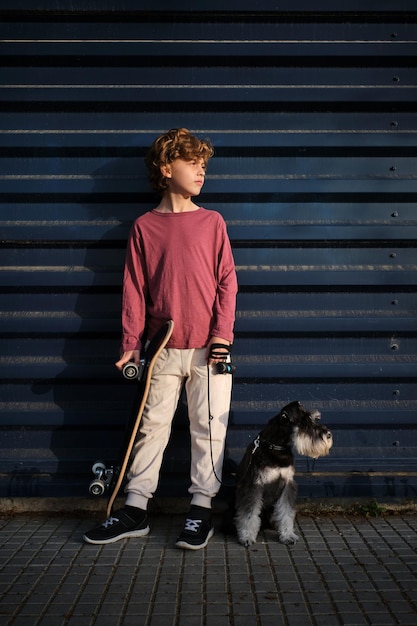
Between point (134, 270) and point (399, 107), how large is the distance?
238cm

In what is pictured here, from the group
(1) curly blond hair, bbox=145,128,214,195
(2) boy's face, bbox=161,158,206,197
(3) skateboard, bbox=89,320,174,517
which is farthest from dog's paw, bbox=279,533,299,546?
(1) curly blond hair, bbox=145,128,214,195

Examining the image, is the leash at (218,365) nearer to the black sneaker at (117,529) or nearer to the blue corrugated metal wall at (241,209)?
the blue corrugated metal wall at (241,209)

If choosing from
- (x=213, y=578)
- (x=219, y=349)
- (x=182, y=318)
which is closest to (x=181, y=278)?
(x=182, y=318)

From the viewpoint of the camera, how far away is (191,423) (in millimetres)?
4867

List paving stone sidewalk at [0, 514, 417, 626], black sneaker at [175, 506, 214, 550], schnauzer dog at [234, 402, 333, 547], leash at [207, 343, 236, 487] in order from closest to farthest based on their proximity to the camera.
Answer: paving stone sidewalk at [0, 514, 417, 626] < black sneaker at [175, 506, 214, 550] < schnauzer dog at [234, 402, 333, 547] < leash at [207, 343, 236, 487]

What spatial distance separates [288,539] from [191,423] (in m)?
1.01

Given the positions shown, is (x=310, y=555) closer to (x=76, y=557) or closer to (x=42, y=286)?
(x=76, y=557)

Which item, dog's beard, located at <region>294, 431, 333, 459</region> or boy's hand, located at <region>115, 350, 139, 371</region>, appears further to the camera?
boy's hand, located at <region>115, 350, 139, 371</region>

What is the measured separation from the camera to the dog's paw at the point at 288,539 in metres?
4.61

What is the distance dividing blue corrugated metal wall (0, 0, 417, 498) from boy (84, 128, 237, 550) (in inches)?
15.8

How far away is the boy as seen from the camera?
475cm

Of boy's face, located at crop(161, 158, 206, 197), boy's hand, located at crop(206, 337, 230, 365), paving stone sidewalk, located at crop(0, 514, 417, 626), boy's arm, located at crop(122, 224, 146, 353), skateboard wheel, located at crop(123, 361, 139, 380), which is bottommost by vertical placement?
paving stone sidewalk, located at crop(0, 514, 417, 626)

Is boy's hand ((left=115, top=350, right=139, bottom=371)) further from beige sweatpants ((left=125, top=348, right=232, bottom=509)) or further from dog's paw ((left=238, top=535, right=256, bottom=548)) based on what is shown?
dog's paw ((left=238, top=535, right=256, bottom=548))

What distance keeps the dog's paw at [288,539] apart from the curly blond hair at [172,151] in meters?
2.54
